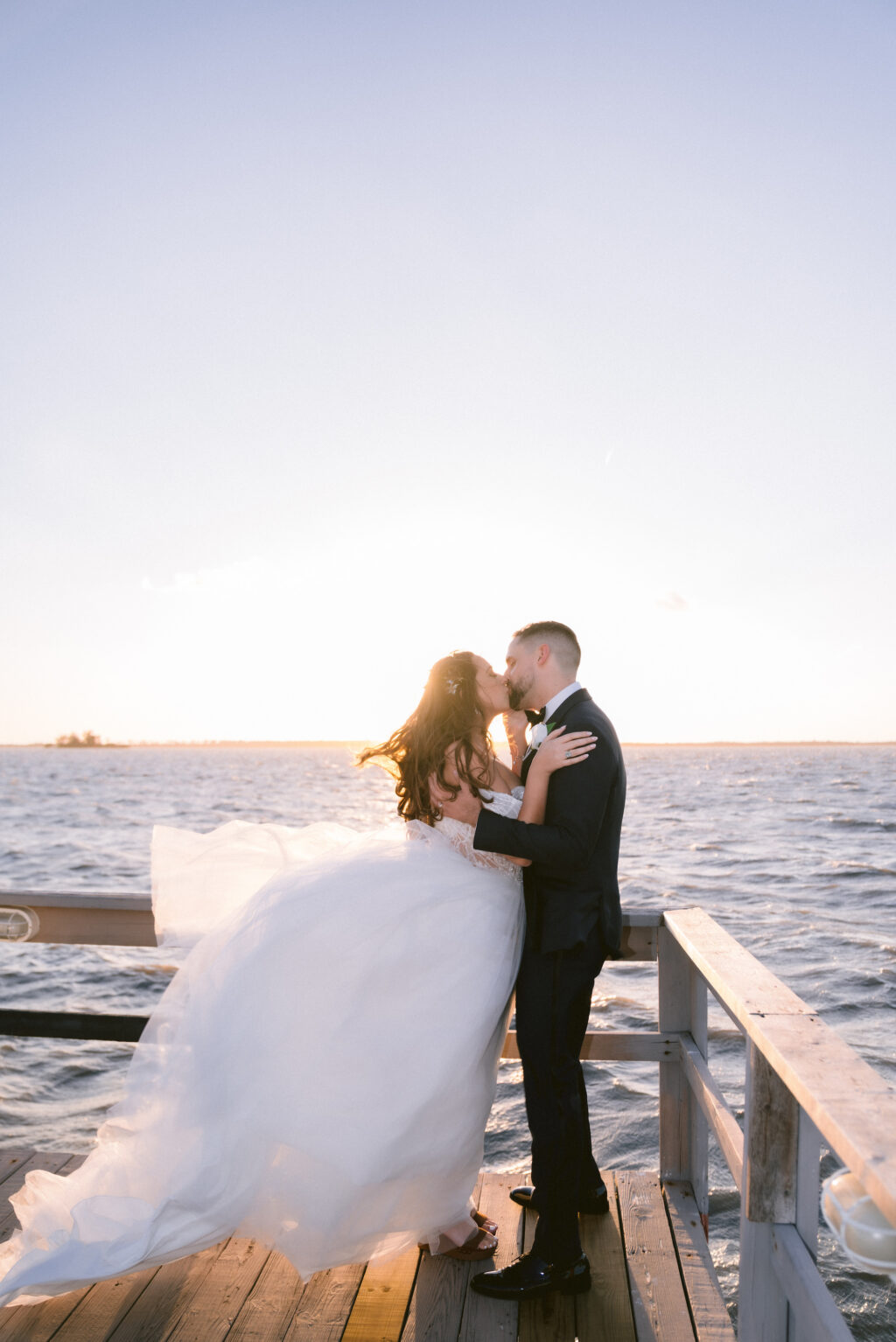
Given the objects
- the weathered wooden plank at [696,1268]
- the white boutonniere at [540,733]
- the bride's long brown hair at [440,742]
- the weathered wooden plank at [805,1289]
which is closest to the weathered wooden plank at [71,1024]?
the bride's long brown hair at [440,742]

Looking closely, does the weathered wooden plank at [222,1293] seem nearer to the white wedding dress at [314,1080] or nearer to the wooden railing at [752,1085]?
the white wedding dress at [314,1080]

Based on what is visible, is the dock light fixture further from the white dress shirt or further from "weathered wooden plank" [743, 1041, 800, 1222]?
"weathered wooden plank" [743, 1041, 800, 1222]

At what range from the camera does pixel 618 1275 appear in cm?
318

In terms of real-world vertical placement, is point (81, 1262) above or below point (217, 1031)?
below

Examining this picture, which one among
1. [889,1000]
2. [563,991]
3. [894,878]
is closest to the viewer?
[563,991]

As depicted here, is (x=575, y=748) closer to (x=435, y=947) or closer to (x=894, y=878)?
(x=435, y=947)

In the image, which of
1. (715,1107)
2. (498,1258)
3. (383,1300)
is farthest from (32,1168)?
(715,1107)

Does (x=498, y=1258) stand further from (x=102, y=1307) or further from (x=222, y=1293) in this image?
(x=102, y=1307)

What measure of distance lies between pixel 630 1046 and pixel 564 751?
1434 mm

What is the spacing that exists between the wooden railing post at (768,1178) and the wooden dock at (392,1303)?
0.84m

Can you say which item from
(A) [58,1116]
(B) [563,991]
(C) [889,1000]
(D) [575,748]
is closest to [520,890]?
(B) [563,991]

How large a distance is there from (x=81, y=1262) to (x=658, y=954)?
227cm

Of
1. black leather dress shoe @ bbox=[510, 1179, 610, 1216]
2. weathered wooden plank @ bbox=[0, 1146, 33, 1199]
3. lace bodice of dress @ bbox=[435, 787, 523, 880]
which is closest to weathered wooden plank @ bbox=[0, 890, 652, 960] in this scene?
lace bodice of dress @ bbox=[435, 787, 523, 880]

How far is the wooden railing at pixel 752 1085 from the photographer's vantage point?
1.72m
